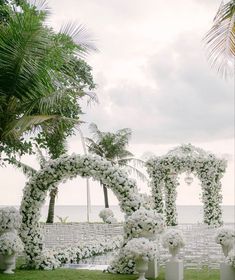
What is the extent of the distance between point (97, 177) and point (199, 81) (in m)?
5.15

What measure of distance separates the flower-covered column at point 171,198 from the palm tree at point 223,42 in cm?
1309

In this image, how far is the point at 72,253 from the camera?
46.6ft

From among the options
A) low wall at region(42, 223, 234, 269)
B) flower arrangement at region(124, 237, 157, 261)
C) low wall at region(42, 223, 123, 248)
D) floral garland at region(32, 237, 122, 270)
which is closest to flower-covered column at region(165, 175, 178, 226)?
low wall at region(42, 223, 234, 269)

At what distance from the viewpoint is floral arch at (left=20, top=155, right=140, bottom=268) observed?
11344 mm

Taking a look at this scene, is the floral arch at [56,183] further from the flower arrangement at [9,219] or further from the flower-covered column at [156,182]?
the flower-covered column at [156,182]

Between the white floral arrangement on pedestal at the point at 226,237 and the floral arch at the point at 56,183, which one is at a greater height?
the floral arch at the point at 56,183

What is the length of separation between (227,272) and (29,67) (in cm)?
566

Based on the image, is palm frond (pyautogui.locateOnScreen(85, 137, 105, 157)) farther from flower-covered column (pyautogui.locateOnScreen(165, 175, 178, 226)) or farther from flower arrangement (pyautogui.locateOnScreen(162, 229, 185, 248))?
flower arrangement (pyautogui.locateOnScreen(162, 229, 185, 248))

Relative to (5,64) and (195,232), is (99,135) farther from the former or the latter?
(5,64)

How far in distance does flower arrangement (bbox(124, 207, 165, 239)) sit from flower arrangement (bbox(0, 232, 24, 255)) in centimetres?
248

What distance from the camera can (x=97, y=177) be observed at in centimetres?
1160

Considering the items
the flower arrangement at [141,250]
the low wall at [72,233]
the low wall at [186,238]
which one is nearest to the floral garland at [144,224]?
the flower arrangement at [141,250]

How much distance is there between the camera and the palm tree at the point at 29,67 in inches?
406

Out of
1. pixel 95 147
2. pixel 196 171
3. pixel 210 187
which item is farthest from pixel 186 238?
pixel 95 147
